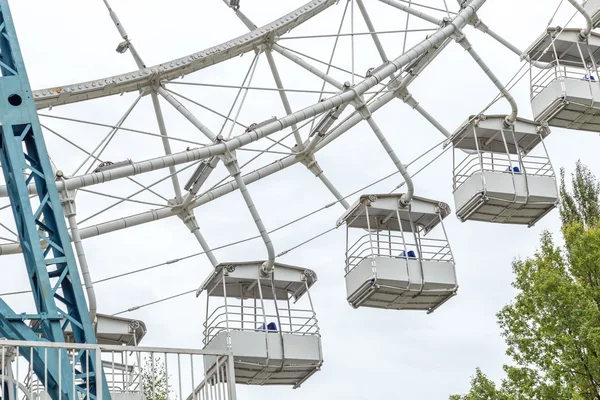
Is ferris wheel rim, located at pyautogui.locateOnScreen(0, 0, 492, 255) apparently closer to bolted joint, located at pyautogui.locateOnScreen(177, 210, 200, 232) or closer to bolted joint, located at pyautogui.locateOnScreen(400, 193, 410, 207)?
bolted joint, located at pyautogui.locateOnScreen(177, 210, 200, 232)

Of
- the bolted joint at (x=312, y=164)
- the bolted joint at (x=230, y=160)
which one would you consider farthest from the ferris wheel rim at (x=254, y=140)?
the bolted joint at (x=312, y=164)

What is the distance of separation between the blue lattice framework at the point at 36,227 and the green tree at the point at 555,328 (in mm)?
12901

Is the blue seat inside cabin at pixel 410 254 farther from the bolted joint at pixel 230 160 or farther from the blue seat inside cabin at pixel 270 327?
the bolted joint at pixel 230 160

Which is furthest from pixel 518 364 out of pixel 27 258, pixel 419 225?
pixel 27 258

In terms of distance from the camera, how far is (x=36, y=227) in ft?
41.9

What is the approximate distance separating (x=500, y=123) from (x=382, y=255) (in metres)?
4.41

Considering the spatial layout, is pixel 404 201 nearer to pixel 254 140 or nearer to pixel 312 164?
pixel 312 164

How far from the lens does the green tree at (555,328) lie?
24031 millimetres

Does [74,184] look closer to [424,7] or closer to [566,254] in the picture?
[424,7]

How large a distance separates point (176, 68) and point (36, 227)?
32.1ft

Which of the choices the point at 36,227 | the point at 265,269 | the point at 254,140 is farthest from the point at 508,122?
the point at 36,227

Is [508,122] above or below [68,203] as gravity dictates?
above

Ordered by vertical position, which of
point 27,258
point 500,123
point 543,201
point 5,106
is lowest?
point 27,258

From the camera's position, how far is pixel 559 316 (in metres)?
24.9
